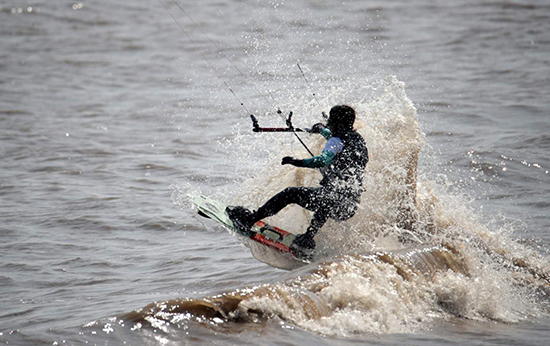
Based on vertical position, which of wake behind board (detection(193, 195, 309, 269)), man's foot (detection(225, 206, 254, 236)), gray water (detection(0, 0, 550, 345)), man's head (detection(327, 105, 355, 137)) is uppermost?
man's head (detection(327, 105, 355, 137))

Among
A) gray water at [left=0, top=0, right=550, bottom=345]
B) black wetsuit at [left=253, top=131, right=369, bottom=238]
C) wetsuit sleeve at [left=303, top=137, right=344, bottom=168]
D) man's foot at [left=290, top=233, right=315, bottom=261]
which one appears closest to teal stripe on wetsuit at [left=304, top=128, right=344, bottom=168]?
wetsuit sleeve at [left=303, top=137, right=344, bottom=168]

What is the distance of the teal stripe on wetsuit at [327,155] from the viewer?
6973mm

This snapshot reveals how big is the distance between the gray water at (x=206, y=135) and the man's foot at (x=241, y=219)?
0.76 m

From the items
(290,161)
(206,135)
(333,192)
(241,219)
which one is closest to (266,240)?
(241,219)

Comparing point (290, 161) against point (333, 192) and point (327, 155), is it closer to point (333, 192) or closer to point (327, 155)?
point (327, 155)

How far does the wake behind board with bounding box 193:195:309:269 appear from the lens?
24.6ft

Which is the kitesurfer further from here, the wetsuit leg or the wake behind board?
the wake behind board

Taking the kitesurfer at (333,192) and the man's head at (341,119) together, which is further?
the man's head at (341,119)

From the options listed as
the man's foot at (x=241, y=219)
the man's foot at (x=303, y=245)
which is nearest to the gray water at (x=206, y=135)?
the man's foot at (x=303, y=245)

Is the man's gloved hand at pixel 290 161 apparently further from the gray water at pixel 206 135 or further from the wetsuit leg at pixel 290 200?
the gray water at pixel 206 135

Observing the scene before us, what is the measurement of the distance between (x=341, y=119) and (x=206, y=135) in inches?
366

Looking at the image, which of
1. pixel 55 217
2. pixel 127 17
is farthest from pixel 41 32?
pixel 55 217

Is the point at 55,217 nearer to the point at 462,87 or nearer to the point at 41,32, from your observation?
the point at 462,87

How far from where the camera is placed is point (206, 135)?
1641 cm
